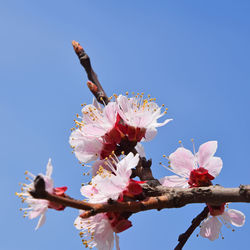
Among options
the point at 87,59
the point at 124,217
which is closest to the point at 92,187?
the point at 124,217

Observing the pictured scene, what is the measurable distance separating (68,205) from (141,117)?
3.42ft

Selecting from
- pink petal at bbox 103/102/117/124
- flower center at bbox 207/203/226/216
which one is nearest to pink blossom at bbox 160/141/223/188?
flower center at bbox 207/203/226/216

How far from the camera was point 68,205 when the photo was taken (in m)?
1.53

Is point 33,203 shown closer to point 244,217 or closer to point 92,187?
point 92,187

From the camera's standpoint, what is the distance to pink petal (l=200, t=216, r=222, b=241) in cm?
244

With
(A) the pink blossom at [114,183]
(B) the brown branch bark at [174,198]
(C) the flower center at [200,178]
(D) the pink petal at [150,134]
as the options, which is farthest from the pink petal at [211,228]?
(A) the pink blossom at [114,183]

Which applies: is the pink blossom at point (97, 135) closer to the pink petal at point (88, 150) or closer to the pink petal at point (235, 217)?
the pink petal at point (88, 150)

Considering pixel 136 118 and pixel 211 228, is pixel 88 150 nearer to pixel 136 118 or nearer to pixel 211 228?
pixel 136 118

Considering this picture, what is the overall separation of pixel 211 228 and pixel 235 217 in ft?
0.57

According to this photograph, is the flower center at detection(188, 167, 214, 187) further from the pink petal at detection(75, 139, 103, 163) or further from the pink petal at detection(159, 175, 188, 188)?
the pink petal at detection(75, 139, 103, 163)

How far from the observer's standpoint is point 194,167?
2.39m

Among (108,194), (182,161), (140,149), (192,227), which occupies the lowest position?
(108,194)

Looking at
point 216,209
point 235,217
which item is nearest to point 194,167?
point 216,209

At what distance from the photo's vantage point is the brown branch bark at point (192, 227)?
221cm
